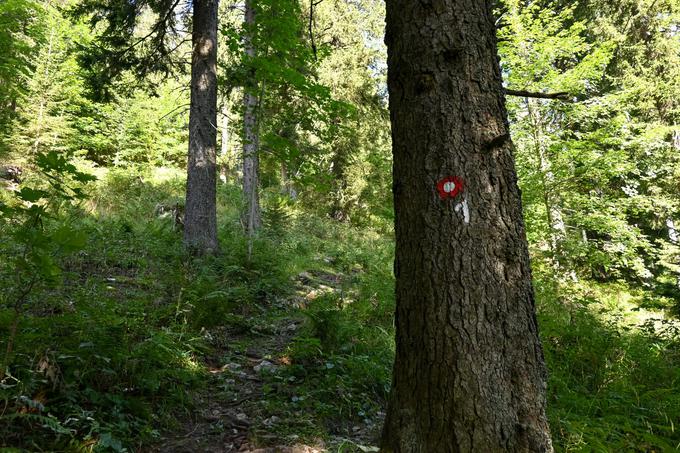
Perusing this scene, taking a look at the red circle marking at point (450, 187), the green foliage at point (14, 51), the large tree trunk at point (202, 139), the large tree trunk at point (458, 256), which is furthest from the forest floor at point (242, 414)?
the green foliage at point (14, 51)

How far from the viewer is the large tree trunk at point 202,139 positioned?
768 cm

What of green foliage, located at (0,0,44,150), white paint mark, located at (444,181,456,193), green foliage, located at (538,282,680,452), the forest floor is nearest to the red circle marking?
white paint mark, located at (444,181,456,193)

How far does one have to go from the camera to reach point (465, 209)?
6.59 ft

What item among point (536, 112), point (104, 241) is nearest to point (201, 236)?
point (104, 241)

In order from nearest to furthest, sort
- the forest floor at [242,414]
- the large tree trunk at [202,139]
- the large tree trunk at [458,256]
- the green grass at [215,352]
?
1. the large tree trunk at [458,256]
2. the green grass at [215,352]
3. the forest floor at [242,414]
4. the large tree trunk at [202,139]

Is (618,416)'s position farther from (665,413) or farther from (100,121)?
(100,121)

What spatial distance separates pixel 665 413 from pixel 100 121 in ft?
62.4

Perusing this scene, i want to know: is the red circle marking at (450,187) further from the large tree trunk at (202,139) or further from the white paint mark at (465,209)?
the large tree trunk at (202,139)

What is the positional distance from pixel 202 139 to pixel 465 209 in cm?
676

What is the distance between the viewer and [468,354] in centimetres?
190

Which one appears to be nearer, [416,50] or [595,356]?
[416,50]

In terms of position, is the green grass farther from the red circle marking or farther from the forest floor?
the red circle marking

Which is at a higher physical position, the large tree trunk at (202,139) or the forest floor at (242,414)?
the large tree trunk at (202,139)

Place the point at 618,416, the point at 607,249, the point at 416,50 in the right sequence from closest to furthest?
the point at 416,50 → the point at 618,416 → the point at 607,249
